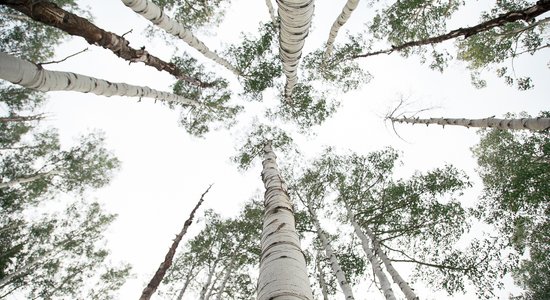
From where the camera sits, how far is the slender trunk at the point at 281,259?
5.49ft

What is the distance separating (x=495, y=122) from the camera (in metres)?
6.42

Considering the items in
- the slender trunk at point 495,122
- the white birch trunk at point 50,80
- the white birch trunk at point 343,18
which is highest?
the white birch trunk at point 343,18

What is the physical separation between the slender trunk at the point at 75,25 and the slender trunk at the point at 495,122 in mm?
7187

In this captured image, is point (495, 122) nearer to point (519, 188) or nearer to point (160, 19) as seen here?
point (519, 188)

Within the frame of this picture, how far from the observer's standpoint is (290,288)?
1660 millimetres

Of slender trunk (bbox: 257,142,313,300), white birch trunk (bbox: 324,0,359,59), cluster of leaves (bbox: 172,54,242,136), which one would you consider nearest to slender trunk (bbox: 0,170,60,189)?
cluster of leaves (bbox: 172,54,242,136)

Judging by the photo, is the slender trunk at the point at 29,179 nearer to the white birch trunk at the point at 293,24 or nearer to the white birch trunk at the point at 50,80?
the white birch trunk at the point at 50,80

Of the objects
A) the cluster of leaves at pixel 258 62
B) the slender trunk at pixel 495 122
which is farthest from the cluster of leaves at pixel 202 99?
the slender trunk at pixel 495 122

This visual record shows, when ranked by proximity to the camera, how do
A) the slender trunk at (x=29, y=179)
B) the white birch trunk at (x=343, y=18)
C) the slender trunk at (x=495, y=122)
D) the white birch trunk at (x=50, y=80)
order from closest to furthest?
the white birch trunk at (x=50, y=80) → the slender trunk at (x=495, y=122) → the white birch trunk at (x=343, y=18) → the slender trunk at (x=29, y=179)

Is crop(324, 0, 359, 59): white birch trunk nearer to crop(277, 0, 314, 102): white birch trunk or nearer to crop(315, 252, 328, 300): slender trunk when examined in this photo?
crop(277, 0, 314, 102): white birch trunk

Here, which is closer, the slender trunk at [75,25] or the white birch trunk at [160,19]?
the slender trunk at [75,25]

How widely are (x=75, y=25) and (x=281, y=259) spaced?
3.25 meters

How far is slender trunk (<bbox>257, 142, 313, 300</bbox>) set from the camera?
65.9 inches

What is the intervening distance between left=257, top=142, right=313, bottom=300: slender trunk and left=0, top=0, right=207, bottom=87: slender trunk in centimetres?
276
